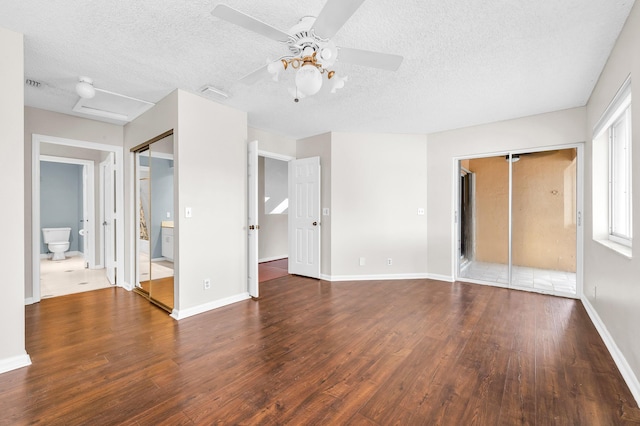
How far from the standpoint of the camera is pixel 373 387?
6.29 ft

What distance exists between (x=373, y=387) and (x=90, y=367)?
2094mm

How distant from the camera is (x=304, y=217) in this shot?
5055 millimetres

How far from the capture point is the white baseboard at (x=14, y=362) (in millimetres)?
2068

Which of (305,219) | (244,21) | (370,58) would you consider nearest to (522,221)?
(305,219)

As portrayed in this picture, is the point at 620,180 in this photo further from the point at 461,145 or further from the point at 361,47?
the point at 361,47

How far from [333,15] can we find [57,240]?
8371 mm

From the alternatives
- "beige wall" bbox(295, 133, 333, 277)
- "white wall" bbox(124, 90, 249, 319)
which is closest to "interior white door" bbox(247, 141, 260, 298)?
"white wall" bbox(124, 90, 249, 319)

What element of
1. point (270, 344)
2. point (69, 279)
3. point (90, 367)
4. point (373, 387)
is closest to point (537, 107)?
point (373, 387)

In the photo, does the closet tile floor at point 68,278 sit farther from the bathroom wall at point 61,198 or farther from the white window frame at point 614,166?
the white window frame at point 614,166

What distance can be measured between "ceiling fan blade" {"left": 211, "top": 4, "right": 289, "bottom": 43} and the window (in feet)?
9.40

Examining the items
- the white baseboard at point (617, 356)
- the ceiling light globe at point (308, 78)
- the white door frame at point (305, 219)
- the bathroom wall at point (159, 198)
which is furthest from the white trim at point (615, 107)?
the bathroom wall at point (159, 198)

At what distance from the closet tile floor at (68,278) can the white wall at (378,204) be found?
382cm

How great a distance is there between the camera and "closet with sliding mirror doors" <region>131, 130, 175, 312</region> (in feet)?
11.1

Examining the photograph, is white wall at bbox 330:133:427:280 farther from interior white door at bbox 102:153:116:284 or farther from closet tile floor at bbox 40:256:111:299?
closet tile floor at bbox 40:256:111:299
